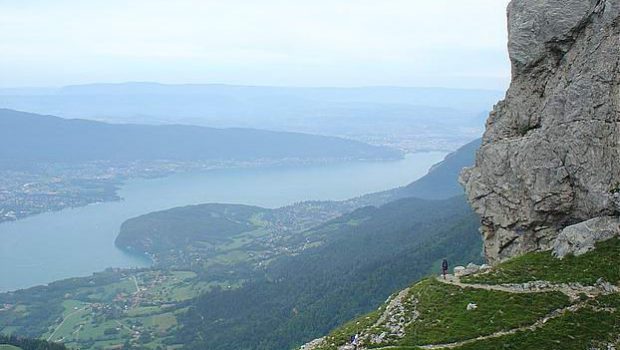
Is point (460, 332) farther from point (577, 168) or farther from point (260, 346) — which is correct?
point (260, 346)

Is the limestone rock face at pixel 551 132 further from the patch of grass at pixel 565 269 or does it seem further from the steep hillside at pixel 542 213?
the patch of grass at pixel 565 269

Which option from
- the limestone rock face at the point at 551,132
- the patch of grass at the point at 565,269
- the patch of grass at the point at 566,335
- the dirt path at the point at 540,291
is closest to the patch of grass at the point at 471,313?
the dirt path at the point at 540,291

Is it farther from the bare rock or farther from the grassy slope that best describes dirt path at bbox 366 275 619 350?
the bare rock

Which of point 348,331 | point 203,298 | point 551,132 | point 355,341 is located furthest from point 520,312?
point 203,298

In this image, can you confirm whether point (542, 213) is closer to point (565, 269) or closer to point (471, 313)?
point (565, 269)

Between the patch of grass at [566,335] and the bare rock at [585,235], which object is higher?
the bare rock at [585,235]

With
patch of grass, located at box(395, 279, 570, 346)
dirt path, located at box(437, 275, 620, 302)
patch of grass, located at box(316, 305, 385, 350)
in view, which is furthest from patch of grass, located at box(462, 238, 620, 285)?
patch of grass, located at box(316, 305, 385, 350)

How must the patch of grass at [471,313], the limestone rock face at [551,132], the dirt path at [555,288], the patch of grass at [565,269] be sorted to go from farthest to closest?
1. the limestone rock face at [551,132]
2. the patch of grass at [565,269]
3. the dirt path at [555,288]
4. the patch of grass at [471,313]
